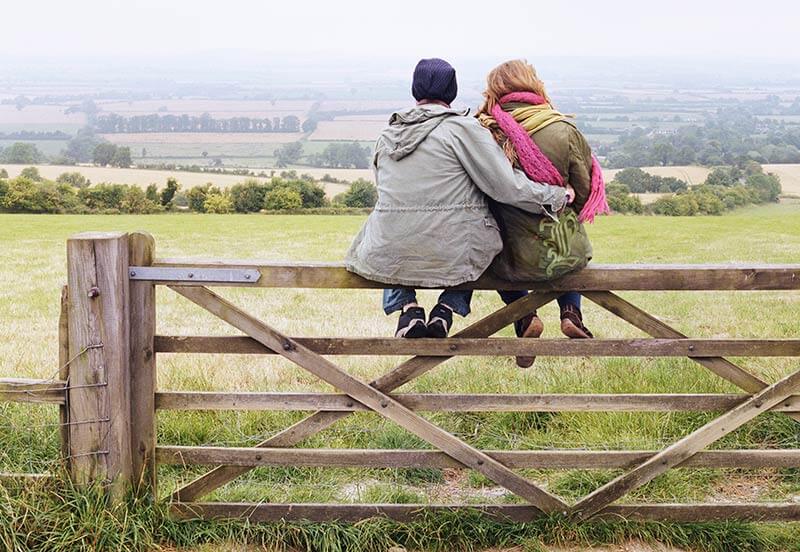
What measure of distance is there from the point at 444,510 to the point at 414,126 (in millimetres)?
1812

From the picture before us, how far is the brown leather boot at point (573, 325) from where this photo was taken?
185 inches

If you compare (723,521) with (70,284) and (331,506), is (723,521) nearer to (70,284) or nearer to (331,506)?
(331,506)

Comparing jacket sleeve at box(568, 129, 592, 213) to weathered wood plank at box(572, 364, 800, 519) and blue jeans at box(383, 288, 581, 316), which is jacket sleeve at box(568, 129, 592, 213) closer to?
blue jeans at box(383, 288, 581, 316)

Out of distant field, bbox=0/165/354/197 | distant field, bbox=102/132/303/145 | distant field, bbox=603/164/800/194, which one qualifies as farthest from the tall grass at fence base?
distant field, bbox=102/132/303/145

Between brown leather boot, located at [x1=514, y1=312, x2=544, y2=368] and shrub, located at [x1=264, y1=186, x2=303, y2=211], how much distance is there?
6286cm

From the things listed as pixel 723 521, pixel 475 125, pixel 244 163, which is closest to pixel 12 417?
pixel 475 125

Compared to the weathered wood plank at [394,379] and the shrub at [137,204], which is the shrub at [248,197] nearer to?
the shrub at [137,204]

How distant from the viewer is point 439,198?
4184mm

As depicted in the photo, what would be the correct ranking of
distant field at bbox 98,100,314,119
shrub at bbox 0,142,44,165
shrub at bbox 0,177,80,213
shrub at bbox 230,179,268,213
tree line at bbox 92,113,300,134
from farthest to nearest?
distant field at bbox 98,100,314,119, tree line at bbox 92,113,300,134, shrub at bbox 0,142,44,165, shrub at bbox 230,179,268,213, shrub at bbox 0,177,80,213

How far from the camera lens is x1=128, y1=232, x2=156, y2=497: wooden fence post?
4.30 metres

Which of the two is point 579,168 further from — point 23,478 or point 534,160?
point 23,478

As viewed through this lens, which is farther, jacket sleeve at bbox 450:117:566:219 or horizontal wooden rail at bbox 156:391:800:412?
horizontal wooden rail at bbox 156:391:800:412

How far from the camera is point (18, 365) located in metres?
8.89

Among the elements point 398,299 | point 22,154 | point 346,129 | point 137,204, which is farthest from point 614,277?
point 346,129
